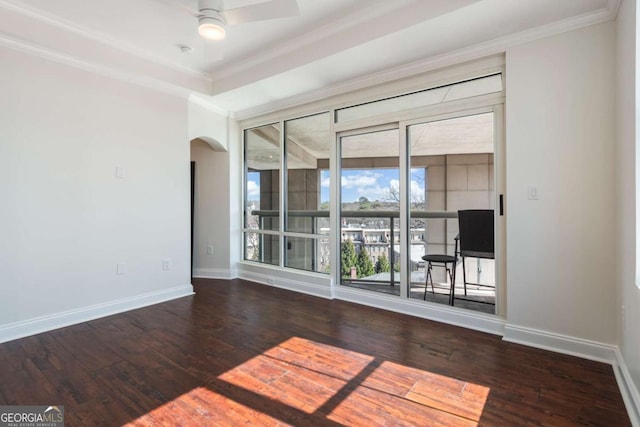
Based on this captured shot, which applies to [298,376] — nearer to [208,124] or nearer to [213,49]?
[213,49]

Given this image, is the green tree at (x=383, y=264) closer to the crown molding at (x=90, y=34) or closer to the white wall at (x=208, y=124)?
the white wall at (x=208, y=124)

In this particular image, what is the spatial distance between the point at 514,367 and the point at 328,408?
1399 millimetres

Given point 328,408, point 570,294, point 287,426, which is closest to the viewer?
point 287,426

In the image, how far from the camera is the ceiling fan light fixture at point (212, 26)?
2361 millimetres

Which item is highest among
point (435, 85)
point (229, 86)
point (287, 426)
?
point (229, 86)

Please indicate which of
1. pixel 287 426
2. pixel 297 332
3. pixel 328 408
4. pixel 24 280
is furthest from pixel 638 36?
pixel 24 280

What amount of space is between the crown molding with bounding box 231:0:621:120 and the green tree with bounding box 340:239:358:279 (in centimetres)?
186

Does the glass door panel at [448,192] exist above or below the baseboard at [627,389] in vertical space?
above

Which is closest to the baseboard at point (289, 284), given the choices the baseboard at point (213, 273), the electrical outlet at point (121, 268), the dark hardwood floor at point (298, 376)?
the baseboard at point (213, 273)

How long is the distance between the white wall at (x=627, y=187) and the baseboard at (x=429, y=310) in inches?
35.5

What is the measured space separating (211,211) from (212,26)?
3.20 meters

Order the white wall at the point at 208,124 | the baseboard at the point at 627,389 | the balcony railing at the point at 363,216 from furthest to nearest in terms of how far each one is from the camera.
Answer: the white wall at the point at 208,124 → the balcony railing at the point at 363,216 → the baseboard at the point at 627,389

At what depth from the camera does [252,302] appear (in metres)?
3.82

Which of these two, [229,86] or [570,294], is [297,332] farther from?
[229,86]
